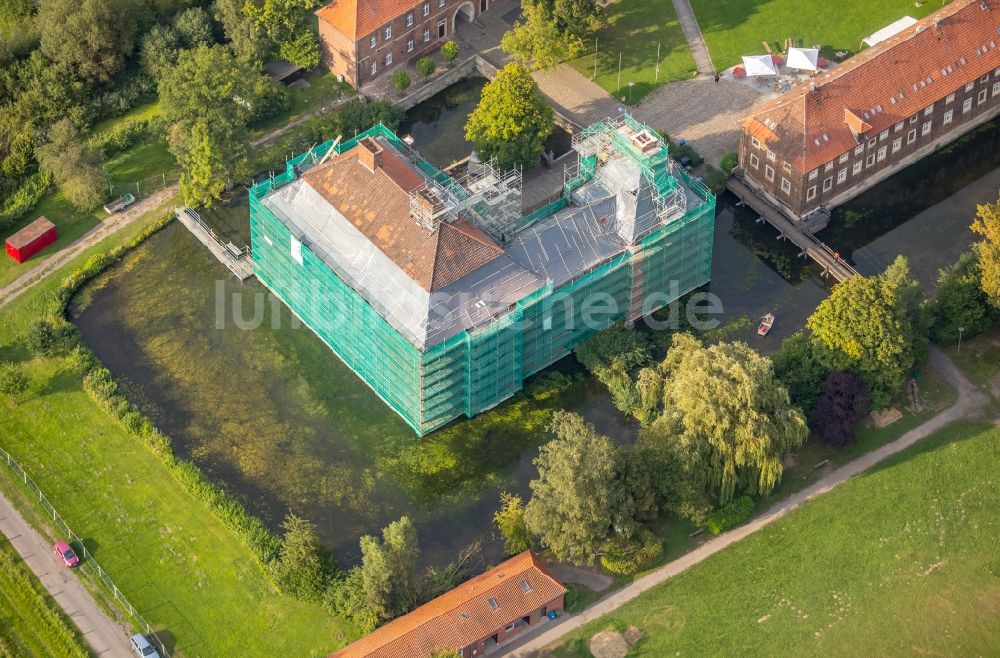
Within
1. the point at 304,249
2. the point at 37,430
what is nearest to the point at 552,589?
the point at 304,249

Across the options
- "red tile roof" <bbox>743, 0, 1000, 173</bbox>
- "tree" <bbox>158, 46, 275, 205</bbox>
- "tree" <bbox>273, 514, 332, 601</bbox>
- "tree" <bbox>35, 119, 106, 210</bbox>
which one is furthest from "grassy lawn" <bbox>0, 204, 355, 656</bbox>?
"red tile roof" <bbox>743, 0, 1000, 173</bbox>

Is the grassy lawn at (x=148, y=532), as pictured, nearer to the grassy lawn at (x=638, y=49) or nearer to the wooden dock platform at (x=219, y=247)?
the wooden dock platform at (x=219, y=247)

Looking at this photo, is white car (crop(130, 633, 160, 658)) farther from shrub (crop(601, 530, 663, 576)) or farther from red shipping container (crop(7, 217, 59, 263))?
red shipping container (crop(7, 217, 59, 263))

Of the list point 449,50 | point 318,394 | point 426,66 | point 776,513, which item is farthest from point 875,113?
point 318,394

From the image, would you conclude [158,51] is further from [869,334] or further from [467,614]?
[869,334]

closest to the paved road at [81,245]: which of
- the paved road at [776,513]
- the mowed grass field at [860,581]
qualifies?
the paved road at [776,513]

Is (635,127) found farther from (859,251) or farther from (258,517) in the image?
(258,517)
